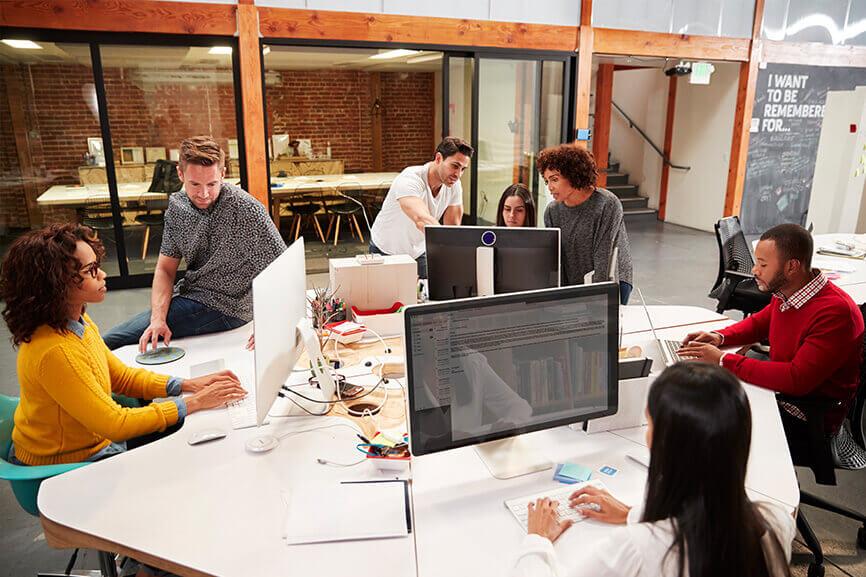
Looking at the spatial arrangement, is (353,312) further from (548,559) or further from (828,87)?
(828,87)

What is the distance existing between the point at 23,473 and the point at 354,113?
10.2 metres

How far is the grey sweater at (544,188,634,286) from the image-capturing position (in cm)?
306

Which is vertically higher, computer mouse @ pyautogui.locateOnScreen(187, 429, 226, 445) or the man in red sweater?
the man in red sweater

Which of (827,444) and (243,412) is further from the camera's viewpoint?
(827,444)

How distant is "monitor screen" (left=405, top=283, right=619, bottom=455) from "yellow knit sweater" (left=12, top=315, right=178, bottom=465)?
0.92 metres

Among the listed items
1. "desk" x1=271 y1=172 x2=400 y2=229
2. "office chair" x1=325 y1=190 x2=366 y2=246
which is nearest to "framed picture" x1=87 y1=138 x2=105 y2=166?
"desk" x1=271 y1=172 x2=400 y2=229

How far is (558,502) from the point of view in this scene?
1519 millimetres

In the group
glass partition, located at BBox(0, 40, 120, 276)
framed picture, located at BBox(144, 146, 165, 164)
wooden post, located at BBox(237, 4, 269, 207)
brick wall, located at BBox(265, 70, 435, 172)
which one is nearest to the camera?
wooden post, located at BBox(237, 4, 269, 207)

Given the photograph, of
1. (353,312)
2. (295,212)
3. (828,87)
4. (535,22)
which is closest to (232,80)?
(295,212)

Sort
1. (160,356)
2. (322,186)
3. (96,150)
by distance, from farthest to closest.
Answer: (322,186) < (96,150) < (160,356)

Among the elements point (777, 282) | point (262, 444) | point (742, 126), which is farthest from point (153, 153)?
point (742, 126)

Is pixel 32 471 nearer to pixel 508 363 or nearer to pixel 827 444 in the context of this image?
pixel 508 363

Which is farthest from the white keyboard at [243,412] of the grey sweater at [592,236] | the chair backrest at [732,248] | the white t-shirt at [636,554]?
the chair backrest at [732,248]

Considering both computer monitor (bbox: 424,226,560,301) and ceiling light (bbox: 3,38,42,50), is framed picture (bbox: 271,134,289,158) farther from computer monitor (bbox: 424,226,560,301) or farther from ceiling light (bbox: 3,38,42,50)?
computer monitor (bbox: 424,226,560,301)
